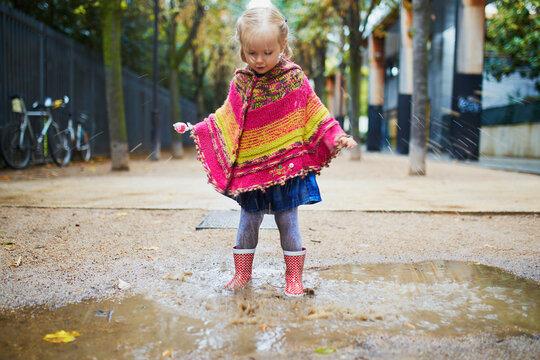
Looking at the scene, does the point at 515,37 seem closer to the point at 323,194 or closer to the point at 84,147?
the point at 323,194

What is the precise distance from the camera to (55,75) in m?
11.1

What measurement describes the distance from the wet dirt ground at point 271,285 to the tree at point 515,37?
11783 mm

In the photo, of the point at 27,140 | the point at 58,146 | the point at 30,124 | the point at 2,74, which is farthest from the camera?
the point at 58,146

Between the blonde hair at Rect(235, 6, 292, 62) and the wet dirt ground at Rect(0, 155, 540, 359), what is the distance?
1232 millimetres

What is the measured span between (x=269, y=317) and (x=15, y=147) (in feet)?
26.0

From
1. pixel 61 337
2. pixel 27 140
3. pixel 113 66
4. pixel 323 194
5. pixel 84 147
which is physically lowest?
pixel 61 337

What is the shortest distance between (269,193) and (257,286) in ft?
1.57

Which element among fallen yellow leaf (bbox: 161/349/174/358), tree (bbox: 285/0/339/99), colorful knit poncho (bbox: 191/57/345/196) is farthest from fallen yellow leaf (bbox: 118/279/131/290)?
tree (bbox: 285/0/339/99)

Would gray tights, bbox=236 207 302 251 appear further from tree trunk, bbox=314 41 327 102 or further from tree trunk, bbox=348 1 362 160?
tree trunk, bbox=314 41 327 102

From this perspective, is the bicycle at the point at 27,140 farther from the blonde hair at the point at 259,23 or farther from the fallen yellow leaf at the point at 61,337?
the fallen yellow leaf at the point at 61,337

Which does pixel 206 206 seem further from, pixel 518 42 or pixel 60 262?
pixel 518 42

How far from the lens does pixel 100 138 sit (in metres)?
14.1

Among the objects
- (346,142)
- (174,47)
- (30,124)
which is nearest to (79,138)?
(30,124)

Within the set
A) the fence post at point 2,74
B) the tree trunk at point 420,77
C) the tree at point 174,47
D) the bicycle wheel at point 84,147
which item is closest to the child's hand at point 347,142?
the tree trunk at point 420,77
